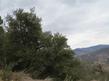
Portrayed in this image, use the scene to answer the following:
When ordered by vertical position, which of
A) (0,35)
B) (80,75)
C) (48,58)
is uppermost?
(0,35)

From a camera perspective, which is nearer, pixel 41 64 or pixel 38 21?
pixel 41 64

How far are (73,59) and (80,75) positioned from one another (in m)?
3.82

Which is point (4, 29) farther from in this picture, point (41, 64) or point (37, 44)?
point (41, 64)

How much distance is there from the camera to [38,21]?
3241 cm

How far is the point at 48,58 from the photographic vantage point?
1221 inches

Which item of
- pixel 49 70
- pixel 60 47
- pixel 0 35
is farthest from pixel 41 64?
pixel 0 35

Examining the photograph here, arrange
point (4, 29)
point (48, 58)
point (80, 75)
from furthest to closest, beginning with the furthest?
point (4, 29)
point (48, 58)
point (80, 75)

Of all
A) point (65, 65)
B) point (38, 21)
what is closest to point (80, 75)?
point (65, 65)

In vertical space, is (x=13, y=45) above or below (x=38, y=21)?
below

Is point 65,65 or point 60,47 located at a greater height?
point 60,47

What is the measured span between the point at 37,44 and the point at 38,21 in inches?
98.2

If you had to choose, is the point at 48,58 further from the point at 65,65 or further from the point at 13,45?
the point at 13,45

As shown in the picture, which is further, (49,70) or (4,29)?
(4,29)

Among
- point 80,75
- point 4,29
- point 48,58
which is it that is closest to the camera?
point 80,75
